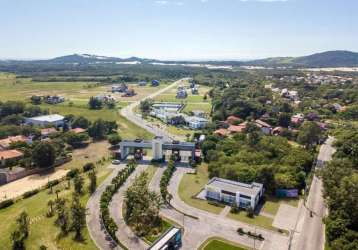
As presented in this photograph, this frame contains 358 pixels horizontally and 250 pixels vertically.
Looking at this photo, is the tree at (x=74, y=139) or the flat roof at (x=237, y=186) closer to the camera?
the flat roof at (x=237, y=186)

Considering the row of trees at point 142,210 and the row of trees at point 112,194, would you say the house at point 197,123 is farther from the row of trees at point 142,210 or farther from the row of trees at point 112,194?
the row of trees at point 142,210

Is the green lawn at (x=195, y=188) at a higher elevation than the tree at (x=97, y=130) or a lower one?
lower

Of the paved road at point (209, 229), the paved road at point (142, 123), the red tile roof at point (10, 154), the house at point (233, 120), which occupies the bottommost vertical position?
the paved road at point (142, 123)

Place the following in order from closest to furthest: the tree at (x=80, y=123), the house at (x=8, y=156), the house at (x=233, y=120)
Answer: the house at (x=8, y=156) < the tree at (x=80, y=123) < the house at (x=233, y=120)

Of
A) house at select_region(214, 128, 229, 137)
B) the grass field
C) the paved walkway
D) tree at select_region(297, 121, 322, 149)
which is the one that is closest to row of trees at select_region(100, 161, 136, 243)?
the paved walkway

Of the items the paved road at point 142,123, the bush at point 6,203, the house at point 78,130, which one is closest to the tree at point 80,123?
the house at point 78,130

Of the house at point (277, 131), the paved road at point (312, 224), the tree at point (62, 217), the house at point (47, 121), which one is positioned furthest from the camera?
the house at point (47, 121)

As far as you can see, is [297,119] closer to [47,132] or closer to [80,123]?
[80,123]
